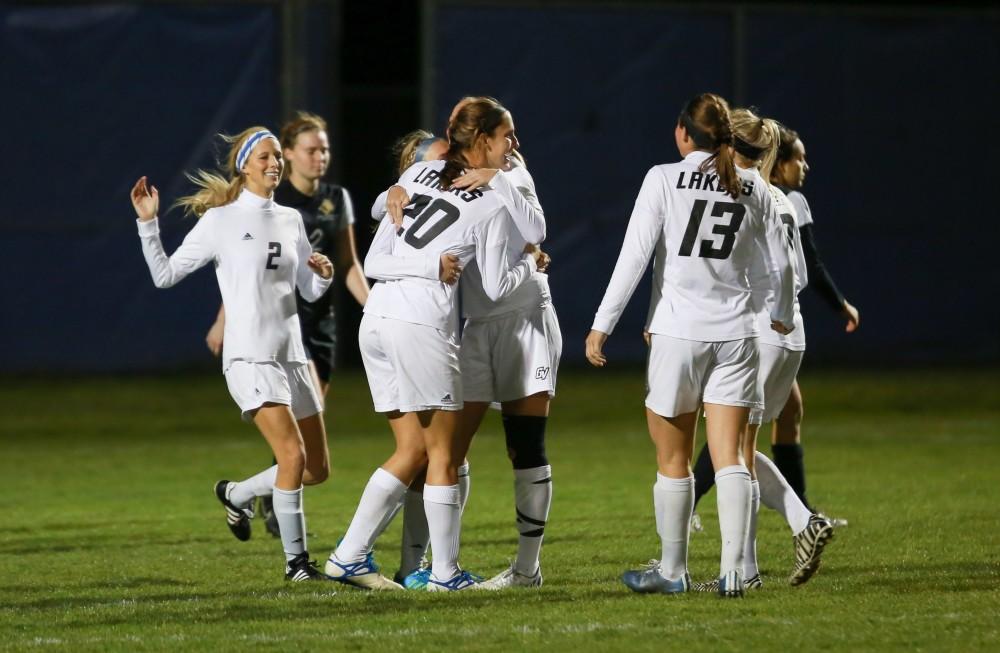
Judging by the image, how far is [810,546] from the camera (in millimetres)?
6004

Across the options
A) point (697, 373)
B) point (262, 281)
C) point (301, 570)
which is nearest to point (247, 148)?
point (262, 281)

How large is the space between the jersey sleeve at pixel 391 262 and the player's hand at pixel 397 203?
0.19 feet

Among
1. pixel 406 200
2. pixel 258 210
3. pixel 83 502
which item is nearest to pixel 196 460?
pixel 83 502

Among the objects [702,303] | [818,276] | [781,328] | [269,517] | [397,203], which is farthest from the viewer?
[269,517]

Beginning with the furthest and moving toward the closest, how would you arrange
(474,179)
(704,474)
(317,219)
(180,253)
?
(317,219) < (704,474) < (180,253) < (474,179)

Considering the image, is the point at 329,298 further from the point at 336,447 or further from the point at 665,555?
the point at 336,447

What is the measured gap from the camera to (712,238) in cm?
581

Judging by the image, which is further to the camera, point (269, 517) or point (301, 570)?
point (269, 517)

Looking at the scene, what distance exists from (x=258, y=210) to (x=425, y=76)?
41.3ft

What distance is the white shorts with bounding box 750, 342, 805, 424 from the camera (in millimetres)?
6715

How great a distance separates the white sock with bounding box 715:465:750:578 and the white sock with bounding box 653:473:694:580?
0.45 ft

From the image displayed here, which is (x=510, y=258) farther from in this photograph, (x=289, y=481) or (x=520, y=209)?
(x=289, y=481)

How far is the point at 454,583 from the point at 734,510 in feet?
3.59

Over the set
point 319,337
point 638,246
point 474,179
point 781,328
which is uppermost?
point 474,179
